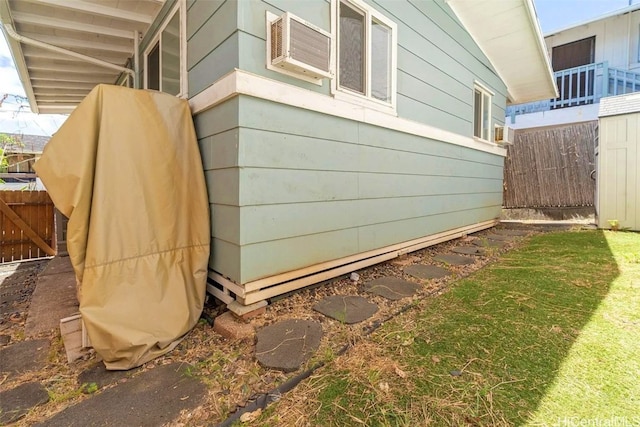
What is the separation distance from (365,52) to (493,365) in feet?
9.89

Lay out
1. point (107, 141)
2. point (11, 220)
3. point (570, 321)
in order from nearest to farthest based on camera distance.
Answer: point (107, 141), point (570, 321), point (11, 220)

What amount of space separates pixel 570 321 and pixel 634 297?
3.03ft

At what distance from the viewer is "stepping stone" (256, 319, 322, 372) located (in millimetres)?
1772

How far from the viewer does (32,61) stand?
4770 millimetres

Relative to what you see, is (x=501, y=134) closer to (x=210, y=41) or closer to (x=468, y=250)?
(x=468, y=250)

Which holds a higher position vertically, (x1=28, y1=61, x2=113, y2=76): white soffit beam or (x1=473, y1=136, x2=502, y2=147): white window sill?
(x1=28, y1=61, x2=113, y2=76): white soffit beam

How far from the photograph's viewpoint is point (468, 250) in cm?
446

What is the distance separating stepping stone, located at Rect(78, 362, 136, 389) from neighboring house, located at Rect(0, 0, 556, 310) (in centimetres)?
79

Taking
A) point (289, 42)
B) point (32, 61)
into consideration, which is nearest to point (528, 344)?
point (289, 42)

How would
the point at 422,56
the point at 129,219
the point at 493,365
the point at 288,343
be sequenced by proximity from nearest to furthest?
the point at 493,365 < the point at 288,343 < the point at 129,219 < the point at 422,56

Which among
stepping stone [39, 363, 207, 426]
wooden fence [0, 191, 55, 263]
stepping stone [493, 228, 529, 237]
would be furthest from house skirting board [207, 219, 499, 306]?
wooden fence [0, 191, 55, 263]

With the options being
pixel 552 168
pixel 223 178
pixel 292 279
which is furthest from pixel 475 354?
pixel 552 168

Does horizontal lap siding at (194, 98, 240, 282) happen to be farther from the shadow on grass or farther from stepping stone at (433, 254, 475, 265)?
stepping stone at (433, 254, 475, 265)

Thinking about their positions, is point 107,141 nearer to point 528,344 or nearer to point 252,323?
point 252,323
